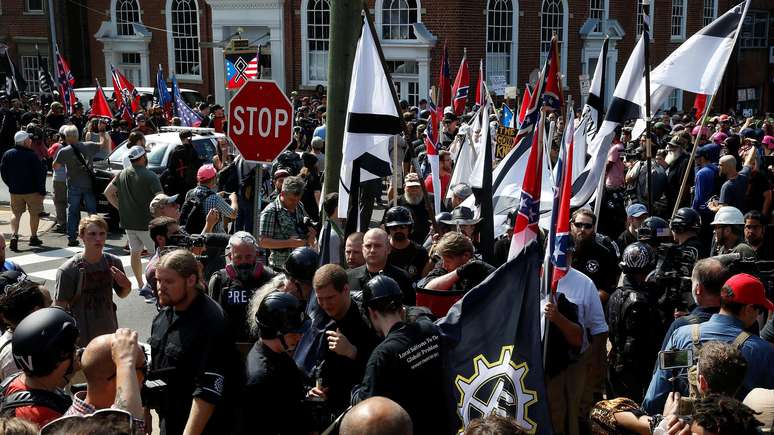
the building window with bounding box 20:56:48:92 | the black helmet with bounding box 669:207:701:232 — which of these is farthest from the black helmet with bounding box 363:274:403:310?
the building window with bounding box 20:56:48:92

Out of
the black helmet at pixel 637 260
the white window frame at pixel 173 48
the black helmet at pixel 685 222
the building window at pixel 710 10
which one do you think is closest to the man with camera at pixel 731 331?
the black helmet at pixel 637 260

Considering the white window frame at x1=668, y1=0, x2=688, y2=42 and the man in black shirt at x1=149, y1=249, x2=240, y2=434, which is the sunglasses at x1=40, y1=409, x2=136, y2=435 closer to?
the man in black shirt at x1=149, y1=249, x2=240, y2=434

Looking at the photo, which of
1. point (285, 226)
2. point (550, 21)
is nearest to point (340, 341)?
point (285, 226)

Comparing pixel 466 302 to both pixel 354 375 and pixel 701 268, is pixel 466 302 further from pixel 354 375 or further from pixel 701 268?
pixel 701 268

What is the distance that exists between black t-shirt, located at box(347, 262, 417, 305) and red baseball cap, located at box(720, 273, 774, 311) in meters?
2.07

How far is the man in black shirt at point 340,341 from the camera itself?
4.57 meters

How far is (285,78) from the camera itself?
1233 inches

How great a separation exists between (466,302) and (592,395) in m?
1.79

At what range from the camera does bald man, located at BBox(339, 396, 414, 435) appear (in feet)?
9.29

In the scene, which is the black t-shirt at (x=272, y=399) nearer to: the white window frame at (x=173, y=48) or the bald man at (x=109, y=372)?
the bald man at (x=109, y=372)

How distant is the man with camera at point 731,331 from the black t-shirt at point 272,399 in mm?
1907

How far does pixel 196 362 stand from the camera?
4344 millimetres

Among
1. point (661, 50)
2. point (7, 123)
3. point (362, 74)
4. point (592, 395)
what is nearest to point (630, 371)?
point (592, 395)

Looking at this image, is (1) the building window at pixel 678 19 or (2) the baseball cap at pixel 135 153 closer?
(2) the baseball cap at pixel 135 153
